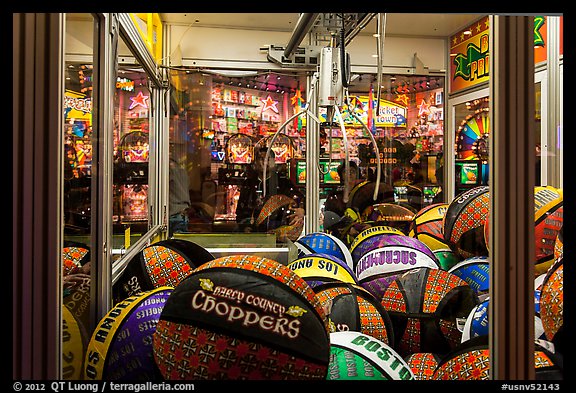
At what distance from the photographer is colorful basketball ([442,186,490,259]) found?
2.90 meters

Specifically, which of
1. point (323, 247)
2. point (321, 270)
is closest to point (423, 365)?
point (321, 270)

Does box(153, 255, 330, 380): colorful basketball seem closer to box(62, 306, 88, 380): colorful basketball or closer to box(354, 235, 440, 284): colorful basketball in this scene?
box(62, 306, 88, 380): colorful basketball

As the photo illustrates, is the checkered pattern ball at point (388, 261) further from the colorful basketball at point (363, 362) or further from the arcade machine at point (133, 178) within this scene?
the arcade machine at point (133, 178)

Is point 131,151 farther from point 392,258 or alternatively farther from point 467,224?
point 467,224

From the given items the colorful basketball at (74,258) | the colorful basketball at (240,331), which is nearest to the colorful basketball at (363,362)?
the colorful basketball at (240,331)

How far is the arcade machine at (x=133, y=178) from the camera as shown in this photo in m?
3.55

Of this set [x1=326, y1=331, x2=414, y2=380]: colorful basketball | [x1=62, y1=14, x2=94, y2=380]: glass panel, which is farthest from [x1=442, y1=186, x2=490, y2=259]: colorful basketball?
[x1=62, y1=14, x2=94, y2=380]: glass panel

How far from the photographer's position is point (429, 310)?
2.26 m

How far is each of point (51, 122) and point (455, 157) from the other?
4888 mm

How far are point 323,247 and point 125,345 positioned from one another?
5.65 feet

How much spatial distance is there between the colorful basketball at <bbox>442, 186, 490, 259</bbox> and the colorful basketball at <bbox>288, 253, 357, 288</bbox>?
0.70m

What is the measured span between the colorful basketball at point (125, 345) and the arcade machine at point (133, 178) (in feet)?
4.78

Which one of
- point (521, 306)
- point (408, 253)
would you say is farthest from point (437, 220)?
point (521, 306)

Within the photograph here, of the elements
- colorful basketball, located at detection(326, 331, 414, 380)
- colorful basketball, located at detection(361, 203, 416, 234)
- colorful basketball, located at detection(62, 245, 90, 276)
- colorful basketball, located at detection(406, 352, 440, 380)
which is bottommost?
colorful basketball, located at detection(406, 352, 440, 380)
